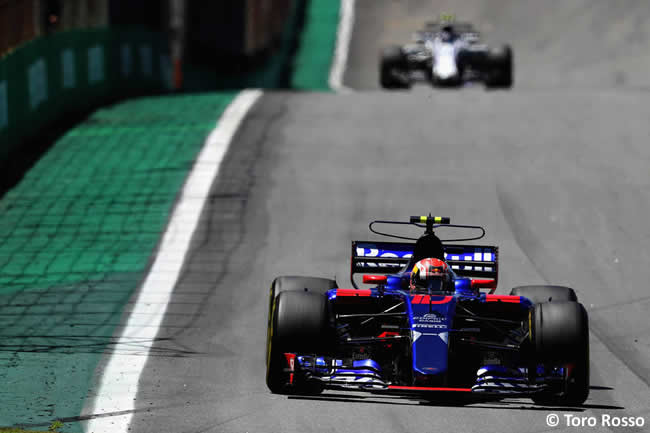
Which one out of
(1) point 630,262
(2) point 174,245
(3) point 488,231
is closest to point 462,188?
(3) point 488,231

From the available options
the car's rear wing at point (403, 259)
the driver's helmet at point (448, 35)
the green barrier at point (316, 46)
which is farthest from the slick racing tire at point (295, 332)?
the green barrier at point (316, 46)

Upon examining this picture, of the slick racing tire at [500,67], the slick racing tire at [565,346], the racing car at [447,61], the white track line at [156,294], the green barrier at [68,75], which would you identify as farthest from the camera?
the racing car at [447,61]

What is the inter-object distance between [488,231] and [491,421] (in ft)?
21.1

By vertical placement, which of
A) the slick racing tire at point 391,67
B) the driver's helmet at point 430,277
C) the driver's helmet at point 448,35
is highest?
the driver's helmet at point 448,35

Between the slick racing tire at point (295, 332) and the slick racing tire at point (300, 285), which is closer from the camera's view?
the slick racing tire at point (295, 332)

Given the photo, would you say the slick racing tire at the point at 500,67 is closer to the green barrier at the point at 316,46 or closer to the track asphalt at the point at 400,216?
the track asphalt at the point at 400,216

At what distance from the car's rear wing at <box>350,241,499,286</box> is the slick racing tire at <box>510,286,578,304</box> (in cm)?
69

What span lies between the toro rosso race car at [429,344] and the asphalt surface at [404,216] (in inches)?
9.5

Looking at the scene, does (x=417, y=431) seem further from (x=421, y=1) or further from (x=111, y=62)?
(x=421, y=1)

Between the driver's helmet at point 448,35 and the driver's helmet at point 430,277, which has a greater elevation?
the driver's helmet at point 448,35

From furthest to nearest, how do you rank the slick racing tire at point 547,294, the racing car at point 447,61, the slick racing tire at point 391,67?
the slick racing tire at point 391,67, the racing car at point 447,61, the slick racing tire at point 547,294

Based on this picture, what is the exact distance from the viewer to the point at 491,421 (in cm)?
933

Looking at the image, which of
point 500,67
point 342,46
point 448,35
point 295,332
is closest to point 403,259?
point 295,332

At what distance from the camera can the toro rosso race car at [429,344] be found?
29.6 ft
